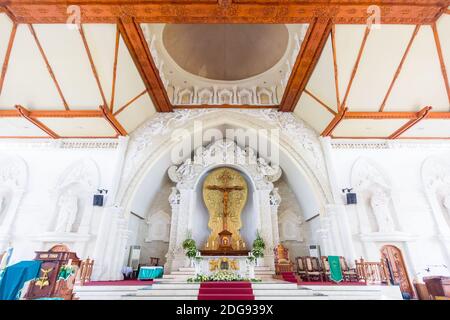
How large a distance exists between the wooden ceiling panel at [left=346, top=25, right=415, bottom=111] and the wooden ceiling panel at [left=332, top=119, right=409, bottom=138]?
516mm

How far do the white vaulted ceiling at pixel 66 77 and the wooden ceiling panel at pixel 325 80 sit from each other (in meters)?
5.90

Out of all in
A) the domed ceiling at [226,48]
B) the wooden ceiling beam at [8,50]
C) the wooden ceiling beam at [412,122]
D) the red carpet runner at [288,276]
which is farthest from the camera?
the domed ceiling at [226,48]

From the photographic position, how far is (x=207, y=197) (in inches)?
388

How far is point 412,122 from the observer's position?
7215mm

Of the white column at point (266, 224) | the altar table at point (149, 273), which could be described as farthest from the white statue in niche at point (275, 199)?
the altar table at point (149, 273)

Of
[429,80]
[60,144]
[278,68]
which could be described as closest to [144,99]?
[60,144]

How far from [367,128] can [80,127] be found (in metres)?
10.5

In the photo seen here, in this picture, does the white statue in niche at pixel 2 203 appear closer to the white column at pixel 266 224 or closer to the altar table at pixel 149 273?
the altar table at pixel 149 273

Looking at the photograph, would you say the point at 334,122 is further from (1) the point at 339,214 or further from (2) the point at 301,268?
(2) the point at 301,268

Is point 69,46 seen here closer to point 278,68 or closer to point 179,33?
point 179,33

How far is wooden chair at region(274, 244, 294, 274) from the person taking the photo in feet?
24.9

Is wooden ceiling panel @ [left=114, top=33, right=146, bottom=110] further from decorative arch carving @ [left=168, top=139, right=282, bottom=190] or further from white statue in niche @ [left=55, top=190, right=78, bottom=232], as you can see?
white statue in niche @ [left=55, top=190, right=78, bottom=232]

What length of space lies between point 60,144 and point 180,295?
7.84m

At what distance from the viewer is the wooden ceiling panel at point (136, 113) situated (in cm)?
796
